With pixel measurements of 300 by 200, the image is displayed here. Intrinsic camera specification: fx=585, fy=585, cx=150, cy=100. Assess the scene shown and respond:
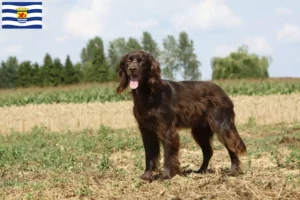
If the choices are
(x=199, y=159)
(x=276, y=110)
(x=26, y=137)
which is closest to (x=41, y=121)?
(x=26, y=137)

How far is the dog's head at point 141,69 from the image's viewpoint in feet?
26.8

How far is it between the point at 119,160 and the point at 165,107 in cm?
349

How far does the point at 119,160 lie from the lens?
1166cm

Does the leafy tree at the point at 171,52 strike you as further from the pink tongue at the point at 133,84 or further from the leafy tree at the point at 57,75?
the pink tongue at the point at 133,84

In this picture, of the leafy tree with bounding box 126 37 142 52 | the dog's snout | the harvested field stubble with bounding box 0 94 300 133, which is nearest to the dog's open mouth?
the dog's snout

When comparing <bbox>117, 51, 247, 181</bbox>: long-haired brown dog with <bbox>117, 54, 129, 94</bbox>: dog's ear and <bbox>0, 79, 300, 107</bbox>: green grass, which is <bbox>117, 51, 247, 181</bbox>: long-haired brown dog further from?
<bbox>0, 79, 300, 107</bbox>: green grass

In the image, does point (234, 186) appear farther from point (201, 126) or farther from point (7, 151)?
point (7, 151)

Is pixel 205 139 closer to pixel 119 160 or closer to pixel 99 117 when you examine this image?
pixel 119 160

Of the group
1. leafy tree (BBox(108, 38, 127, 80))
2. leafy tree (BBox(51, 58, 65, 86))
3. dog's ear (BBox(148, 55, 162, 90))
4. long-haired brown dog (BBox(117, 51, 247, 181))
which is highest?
leafy tree (BBox(108, 38, 127, 80))

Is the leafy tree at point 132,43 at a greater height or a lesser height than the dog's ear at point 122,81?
greater

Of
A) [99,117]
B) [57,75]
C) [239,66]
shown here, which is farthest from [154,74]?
[239,66]

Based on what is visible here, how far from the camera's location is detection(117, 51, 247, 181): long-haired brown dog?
827cm

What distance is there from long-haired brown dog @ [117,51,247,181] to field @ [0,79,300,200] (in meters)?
0.51

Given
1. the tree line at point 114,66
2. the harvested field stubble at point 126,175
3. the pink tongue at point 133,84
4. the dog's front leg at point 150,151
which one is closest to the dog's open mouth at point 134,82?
the pink tongue at point 133,84
